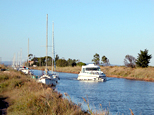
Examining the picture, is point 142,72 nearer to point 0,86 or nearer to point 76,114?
point 0,86

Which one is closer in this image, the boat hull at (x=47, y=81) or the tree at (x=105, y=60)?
the boat hull at (x=47, y=81)

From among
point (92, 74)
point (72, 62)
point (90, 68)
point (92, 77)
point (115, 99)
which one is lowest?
point (115, 99)

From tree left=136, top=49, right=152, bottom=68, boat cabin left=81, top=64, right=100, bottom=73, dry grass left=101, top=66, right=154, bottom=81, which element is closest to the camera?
boat cabin left=81, top=64, right=100, bottom=73

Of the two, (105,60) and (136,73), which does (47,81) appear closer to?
(136,73)

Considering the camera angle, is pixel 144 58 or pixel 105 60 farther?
pixel 105 60

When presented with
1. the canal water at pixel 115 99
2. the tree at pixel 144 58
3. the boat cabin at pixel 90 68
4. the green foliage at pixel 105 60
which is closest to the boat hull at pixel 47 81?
the canal water at pixel 115 99

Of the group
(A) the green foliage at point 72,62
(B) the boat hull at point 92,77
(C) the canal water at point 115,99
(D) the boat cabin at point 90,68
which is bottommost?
(C) the canal water at point 115,99

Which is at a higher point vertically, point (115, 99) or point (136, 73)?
point (136, 73)

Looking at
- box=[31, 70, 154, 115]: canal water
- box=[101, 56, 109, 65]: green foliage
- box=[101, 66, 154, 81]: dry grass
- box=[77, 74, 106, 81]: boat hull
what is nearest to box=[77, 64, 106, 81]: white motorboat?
box=[77, 74, 106, 81]: boat hull

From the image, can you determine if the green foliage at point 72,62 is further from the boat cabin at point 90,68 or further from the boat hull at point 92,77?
the boat hull at point 92,77

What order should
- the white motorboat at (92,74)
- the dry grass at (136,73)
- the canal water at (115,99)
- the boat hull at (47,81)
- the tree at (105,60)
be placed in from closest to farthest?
the canal water at (115,99)
the boat hull at (47,81)
the white motorboat at (92,74)
the dry grass at (136,73)
the tree at (105,60)

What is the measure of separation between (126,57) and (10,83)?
52196mm

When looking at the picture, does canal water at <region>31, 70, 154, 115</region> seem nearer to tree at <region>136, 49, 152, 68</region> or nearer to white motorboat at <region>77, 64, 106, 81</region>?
white motorboat at <region>77, 64, 106, 81</region>

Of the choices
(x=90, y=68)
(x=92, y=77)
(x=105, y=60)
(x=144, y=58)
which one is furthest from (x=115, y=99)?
(x=105, y=60)
